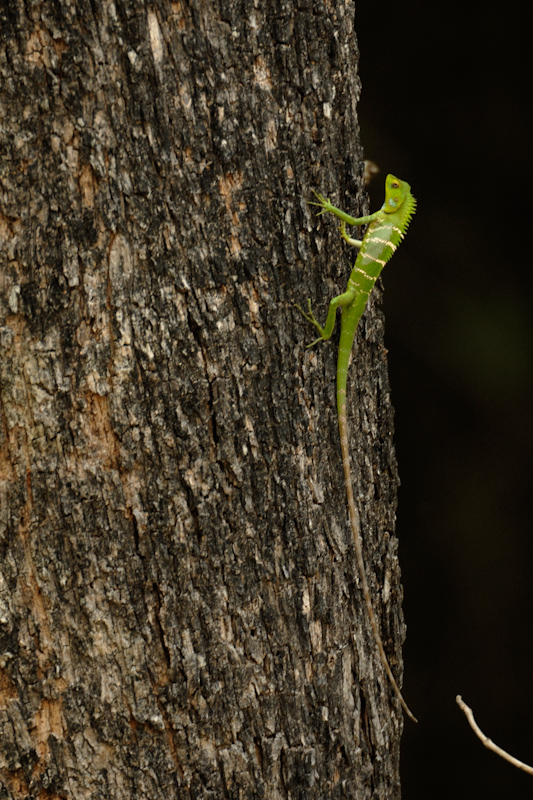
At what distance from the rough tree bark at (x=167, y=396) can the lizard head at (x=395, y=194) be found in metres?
0.34

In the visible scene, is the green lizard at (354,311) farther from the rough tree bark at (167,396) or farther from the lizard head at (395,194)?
Answer: the lizard head at (395,194)

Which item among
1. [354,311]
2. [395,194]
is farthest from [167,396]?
[395,194]

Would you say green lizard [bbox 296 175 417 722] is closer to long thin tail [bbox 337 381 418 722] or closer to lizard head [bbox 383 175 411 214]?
long thin tail [bbox 337 381 418 722]

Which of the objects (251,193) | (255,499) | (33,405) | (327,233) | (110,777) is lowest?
(110,777)

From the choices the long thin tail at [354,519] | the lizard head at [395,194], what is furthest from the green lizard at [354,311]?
the lizard head at [395,194]

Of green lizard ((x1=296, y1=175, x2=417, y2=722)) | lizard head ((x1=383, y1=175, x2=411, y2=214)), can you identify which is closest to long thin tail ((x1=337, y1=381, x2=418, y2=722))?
green lizard ((x1=296, y1=175, x2=417, y2=722))

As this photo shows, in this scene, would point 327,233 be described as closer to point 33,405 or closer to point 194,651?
point 33,405

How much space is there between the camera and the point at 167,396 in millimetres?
1634

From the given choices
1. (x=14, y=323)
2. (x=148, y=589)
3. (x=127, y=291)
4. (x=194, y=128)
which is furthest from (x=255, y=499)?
(x=194, y=128)

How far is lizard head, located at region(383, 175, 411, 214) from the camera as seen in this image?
6.95 feet

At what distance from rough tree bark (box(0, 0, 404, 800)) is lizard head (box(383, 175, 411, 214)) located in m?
0.34

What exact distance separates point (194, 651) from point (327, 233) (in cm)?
111

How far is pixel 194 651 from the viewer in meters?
1.69

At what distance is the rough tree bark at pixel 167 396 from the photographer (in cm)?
154
